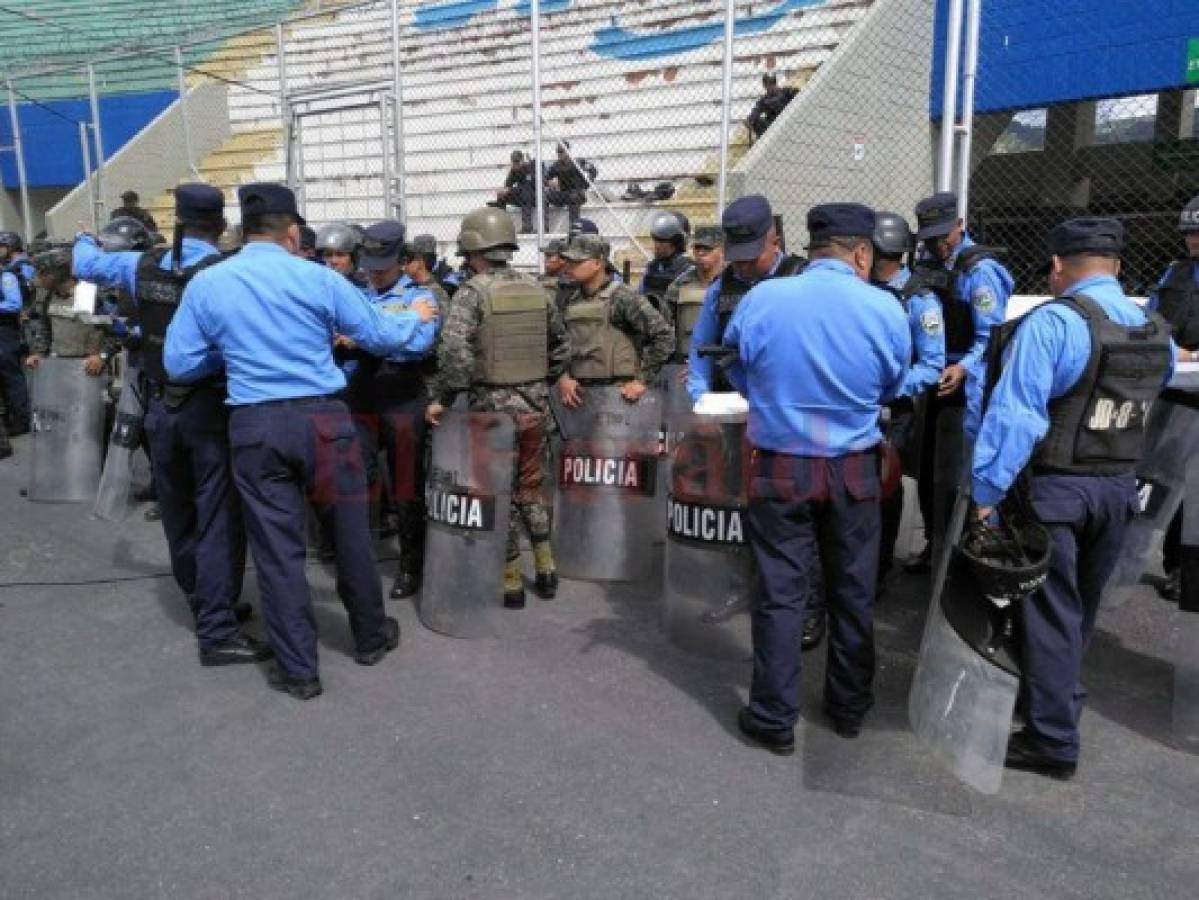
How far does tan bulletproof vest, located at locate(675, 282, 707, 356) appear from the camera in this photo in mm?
5570

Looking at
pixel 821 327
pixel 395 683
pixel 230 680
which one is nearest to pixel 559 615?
pixel 395 683

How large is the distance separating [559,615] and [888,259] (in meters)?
2.30

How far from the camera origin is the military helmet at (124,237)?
5129 millimetres

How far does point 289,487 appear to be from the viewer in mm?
3688

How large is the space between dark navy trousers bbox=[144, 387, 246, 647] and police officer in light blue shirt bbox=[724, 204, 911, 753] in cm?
214

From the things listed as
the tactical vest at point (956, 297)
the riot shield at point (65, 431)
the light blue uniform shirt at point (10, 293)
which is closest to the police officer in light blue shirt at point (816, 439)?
the tactical vest at point (956, 297)

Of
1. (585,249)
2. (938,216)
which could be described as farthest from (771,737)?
(938,216)

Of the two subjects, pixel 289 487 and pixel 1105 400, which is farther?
pixel 289 487

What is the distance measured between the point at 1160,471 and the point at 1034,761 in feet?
4.86

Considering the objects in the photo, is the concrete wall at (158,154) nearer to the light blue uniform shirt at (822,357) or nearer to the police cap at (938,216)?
the police cap at (938,216)

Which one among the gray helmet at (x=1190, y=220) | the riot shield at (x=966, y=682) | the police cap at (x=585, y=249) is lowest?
the riot shield at (x=966, y=682)

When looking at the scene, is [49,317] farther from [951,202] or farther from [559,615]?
[951,202]

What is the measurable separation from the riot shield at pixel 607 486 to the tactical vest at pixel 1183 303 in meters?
2.45

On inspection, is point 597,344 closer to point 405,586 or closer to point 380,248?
point 380,248
